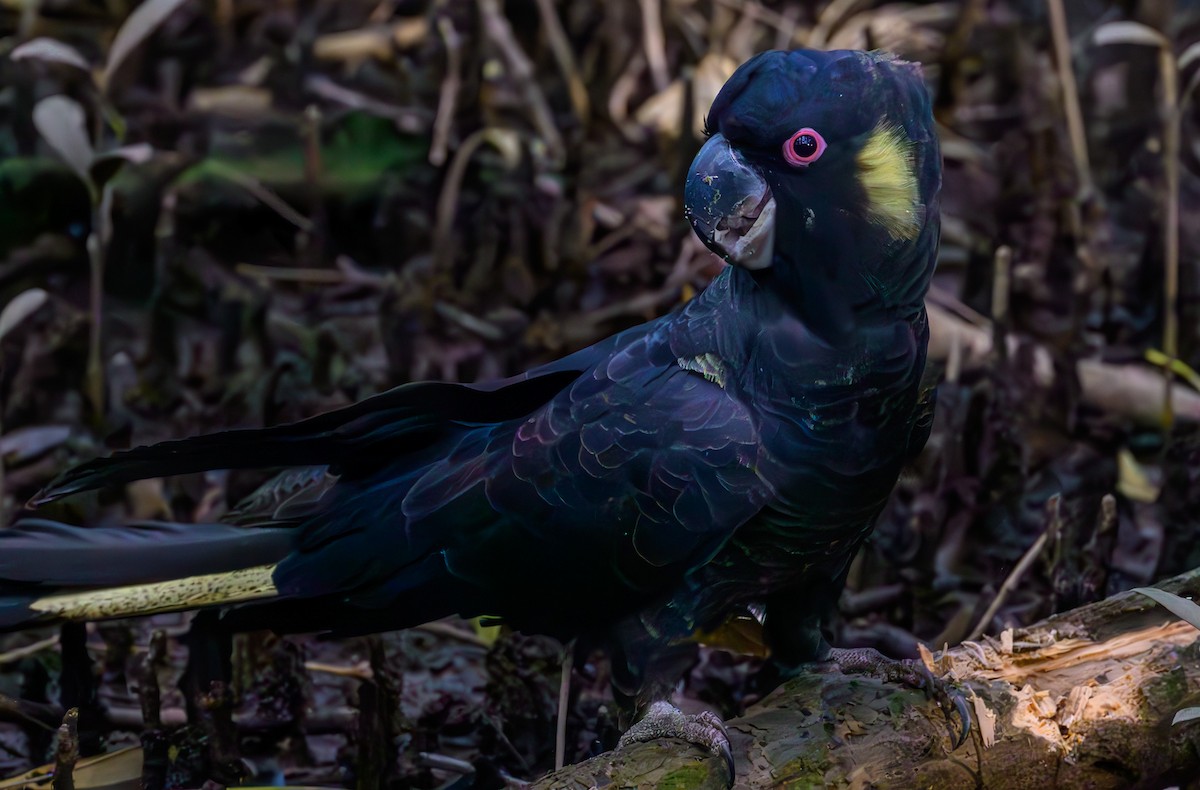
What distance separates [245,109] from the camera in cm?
471

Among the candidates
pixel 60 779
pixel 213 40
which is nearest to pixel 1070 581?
pixel 60 779

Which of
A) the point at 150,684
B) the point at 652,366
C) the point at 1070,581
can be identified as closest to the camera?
the point at 652,366

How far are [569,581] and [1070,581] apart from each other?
49.2 inches

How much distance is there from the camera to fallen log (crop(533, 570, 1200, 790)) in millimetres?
1946

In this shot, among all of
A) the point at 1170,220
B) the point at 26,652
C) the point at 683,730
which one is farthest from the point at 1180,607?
the point at 26,652

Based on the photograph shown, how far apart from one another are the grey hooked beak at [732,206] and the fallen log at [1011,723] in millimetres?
773

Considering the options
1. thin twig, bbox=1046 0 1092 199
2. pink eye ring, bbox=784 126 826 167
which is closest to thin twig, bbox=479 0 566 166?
thin twig, bbox=1046 0 1092 199

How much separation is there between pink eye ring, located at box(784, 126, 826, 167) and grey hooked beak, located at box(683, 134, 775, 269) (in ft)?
0.21

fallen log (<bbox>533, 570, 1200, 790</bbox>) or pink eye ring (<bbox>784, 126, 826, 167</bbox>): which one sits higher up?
pink eye ring (<bbox>784, 126, 826, 167</bbox>)

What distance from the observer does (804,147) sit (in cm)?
183

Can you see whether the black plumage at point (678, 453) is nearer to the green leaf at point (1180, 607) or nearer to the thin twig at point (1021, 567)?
the green leaf at point (1180, 607)

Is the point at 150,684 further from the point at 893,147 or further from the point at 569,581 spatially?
the point at 893,147

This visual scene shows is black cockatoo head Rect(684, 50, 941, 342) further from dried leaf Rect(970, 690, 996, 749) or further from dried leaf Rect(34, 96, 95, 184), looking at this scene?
dried leaf Rect(34, 96, 95, 184)

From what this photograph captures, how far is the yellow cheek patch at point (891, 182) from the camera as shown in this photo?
1842 mm
